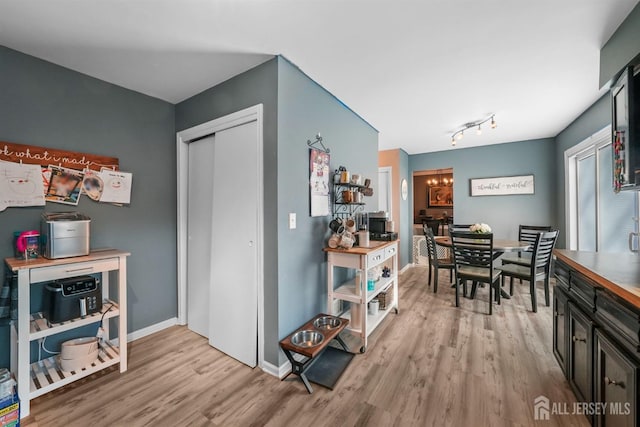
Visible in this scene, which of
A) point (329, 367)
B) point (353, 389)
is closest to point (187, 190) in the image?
point (329, 367)

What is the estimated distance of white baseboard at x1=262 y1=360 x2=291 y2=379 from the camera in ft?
6.17

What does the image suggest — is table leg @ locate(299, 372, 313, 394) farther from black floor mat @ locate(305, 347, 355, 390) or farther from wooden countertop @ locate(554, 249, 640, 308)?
wooden countertop @ locate(554, 249, 640, 308)

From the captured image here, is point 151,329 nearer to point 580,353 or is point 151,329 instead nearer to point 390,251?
point 390,251

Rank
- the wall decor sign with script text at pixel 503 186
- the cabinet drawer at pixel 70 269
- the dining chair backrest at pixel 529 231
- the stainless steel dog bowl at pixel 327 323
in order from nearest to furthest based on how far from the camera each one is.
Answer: the cabinet drawer at pixel 70 269 < the stainless steel dog bowl at pixel 327 323 < the dining chair backrest at pixel 529 231 < the wall decor sign with script text at pixel 503 186

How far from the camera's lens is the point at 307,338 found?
1.97m

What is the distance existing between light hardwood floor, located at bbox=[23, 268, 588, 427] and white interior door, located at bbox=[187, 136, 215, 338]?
28 centimetres

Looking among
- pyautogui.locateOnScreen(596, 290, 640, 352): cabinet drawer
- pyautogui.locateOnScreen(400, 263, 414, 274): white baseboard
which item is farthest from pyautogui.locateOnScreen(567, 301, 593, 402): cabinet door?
pyautogui.locateOnScreen(400, 263, 414, 274): white baseboard

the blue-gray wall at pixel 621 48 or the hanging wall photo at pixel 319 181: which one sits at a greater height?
the blue-gray wall at pixel 621 48

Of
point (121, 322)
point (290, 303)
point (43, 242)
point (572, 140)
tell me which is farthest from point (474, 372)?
point (572, 140)

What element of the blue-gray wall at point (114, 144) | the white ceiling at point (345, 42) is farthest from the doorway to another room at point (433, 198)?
the blue-gray wall at point (114, 144)

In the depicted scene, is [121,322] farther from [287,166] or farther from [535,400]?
[535,400]

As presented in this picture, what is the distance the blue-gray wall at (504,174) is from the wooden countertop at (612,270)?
10.6ft

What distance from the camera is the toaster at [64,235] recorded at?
169 cm

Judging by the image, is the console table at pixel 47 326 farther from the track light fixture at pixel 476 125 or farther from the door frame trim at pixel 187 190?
the track light fixture at pixel 476 125
